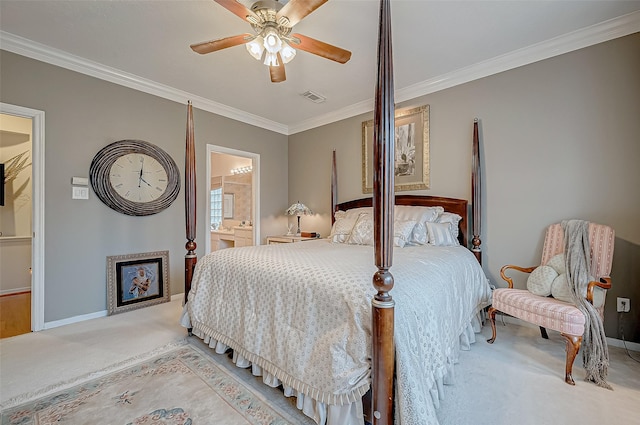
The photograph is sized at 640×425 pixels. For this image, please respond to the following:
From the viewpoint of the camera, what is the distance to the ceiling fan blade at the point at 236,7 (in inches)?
67.1

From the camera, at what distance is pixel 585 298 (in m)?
1.96

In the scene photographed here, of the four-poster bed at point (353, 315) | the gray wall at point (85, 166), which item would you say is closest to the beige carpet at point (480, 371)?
the four-poster bed at point (353, 315)

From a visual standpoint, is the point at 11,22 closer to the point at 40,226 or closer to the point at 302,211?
the point at 40,226

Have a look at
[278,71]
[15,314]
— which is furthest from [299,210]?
[15,314]

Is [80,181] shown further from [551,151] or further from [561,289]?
[551,151]

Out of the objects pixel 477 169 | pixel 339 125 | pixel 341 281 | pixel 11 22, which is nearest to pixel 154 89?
pixel 11 22

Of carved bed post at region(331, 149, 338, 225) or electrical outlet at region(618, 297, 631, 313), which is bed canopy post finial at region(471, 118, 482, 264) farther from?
carved bed post at region(331, 149, 338, 225)

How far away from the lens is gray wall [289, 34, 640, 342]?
2299mm

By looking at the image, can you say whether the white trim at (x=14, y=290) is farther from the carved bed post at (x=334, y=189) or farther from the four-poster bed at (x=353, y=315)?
the carved bed post at (x=334, y=189)

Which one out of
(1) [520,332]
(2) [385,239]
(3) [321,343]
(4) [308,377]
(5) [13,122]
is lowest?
(1) [520,332]

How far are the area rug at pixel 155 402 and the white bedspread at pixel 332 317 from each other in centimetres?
21

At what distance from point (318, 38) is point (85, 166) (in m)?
2.80

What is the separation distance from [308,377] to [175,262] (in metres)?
2.94

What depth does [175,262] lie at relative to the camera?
3666 mm
